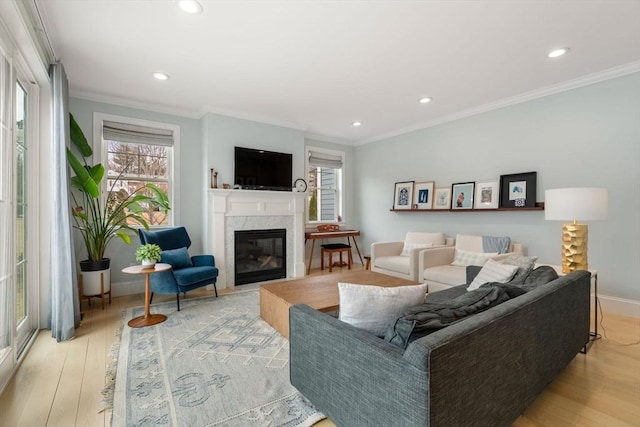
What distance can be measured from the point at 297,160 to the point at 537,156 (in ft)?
11.1

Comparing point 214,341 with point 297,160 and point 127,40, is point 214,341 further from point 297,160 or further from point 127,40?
point 297,160

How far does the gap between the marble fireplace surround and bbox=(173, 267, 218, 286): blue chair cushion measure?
27.8 inches

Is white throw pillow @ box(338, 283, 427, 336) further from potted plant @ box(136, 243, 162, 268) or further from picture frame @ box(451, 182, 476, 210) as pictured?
picture frame @ box(451, 182, 476, 210)

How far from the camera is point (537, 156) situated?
3.72m

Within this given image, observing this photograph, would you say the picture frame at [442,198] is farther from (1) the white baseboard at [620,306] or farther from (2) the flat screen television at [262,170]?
(2) the flat screen television at [262,170]

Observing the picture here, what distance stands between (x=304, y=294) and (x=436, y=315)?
1.58 meters

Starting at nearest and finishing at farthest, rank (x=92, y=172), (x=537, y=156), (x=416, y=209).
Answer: (x=92, y=172)
(x=537, y=156)
(x=416, y=209)

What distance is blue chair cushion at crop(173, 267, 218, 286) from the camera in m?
3.26

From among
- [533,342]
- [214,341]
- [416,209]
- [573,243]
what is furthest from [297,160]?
[533,342]

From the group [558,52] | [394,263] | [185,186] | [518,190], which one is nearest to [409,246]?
[394,263]

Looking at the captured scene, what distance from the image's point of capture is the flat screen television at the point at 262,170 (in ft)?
14.7

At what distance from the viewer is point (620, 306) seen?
3141mm

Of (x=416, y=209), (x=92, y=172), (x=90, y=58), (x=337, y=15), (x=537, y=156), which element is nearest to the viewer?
(x=337, y=15)

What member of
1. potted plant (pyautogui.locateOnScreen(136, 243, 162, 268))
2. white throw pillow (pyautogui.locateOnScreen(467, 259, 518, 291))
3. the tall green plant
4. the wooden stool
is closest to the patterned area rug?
potted plant (pyautogui.locateOnScreen(136, 243, 162, 268))
